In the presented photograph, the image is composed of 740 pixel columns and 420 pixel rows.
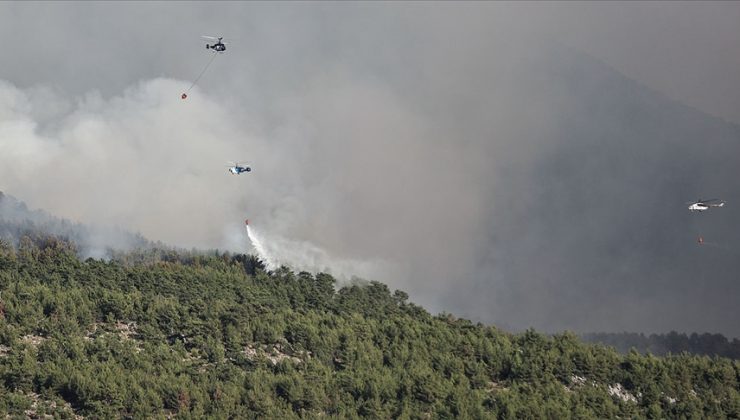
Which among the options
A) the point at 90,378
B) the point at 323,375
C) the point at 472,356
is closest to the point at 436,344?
the point at 472,356

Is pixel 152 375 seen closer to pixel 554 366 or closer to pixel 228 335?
pixel 228 335

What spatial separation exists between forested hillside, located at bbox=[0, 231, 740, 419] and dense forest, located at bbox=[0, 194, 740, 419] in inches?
8.4

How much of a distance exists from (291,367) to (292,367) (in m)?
0.39

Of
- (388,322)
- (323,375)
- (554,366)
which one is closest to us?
(323,375)

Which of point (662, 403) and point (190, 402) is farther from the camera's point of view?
point (662, 403)

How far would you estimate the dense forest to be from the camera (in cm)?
15200

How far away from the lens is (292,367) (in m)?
169

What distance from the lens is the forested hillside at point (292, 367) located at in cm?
15225

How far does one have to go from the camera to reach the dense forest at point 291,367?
152000 millimetres

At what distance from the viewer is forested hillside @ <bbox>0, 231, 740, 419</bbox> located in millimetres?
152250

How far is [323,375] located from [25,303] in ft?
135

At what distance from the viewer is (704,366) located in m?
187

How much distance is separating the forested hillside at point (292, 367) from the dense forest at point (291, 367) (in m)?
0.21

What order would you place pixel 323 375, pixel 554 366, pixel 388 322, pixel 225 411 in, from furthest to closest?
pixel 388 322, pixel 554 366, pixel 323 375, pixel 225 411
